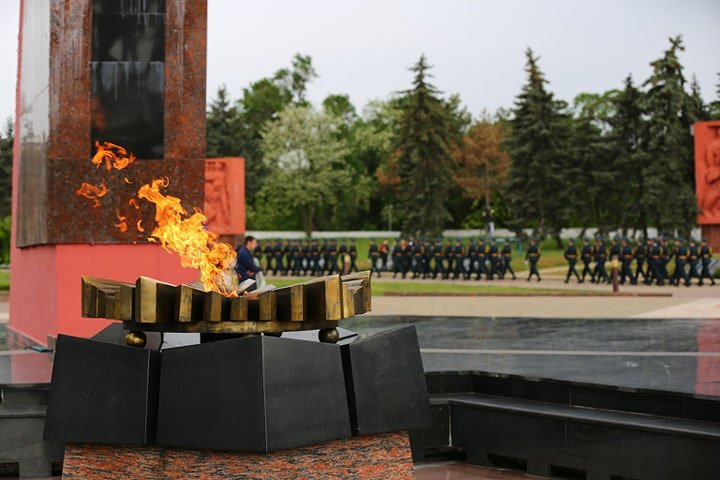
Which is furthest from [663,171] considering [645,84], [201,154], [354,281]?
[354,281]

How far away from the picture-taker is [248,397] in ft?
12.2

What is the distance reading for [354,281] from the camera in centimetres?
430

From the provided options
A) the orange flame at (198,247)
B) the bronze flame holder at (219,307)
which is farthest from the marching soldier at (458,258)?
the bronze flame holder at (219,307)

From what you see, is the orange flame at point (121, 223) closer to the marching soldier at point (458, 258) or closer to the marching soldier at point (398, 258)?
the marching soldier at point (458, 258)

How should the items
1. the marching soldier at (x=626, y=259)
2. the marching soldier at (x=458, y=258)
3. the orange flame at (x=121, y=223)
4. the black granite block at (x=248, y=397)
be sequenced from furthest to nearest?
the marching soldier at (x=458, y=258)
the marching soldier at (x=626, y=259)
the orange flame at (x=121, y=223)
the black granite block at (x=248, y=397)

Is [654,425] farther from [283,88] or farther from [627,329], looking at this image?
[283,88]

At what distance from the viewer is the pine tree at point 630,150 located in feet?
125

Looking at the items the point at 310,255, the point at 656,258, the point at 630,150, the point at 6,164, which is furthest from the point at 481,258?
the point at 630,150

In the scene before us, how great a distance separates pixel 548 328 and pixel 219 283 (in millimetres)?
6548

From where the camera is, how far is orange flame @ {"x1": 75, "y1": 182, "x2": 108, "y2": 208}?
25.7ft

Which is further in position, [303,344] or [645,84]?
[645,84]

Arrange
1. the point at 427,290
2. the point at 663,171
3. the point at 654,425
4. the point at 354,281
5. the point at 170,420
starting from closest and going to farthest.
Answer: the point at 170,420 < the point at 354,281 < the point at 654,425 < the point at 427,290 < the point at 663,171

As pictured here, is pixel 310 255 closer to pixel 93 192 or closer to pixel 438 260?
pixel 438 260

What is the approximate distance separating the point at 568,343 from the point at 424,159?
35901mm
